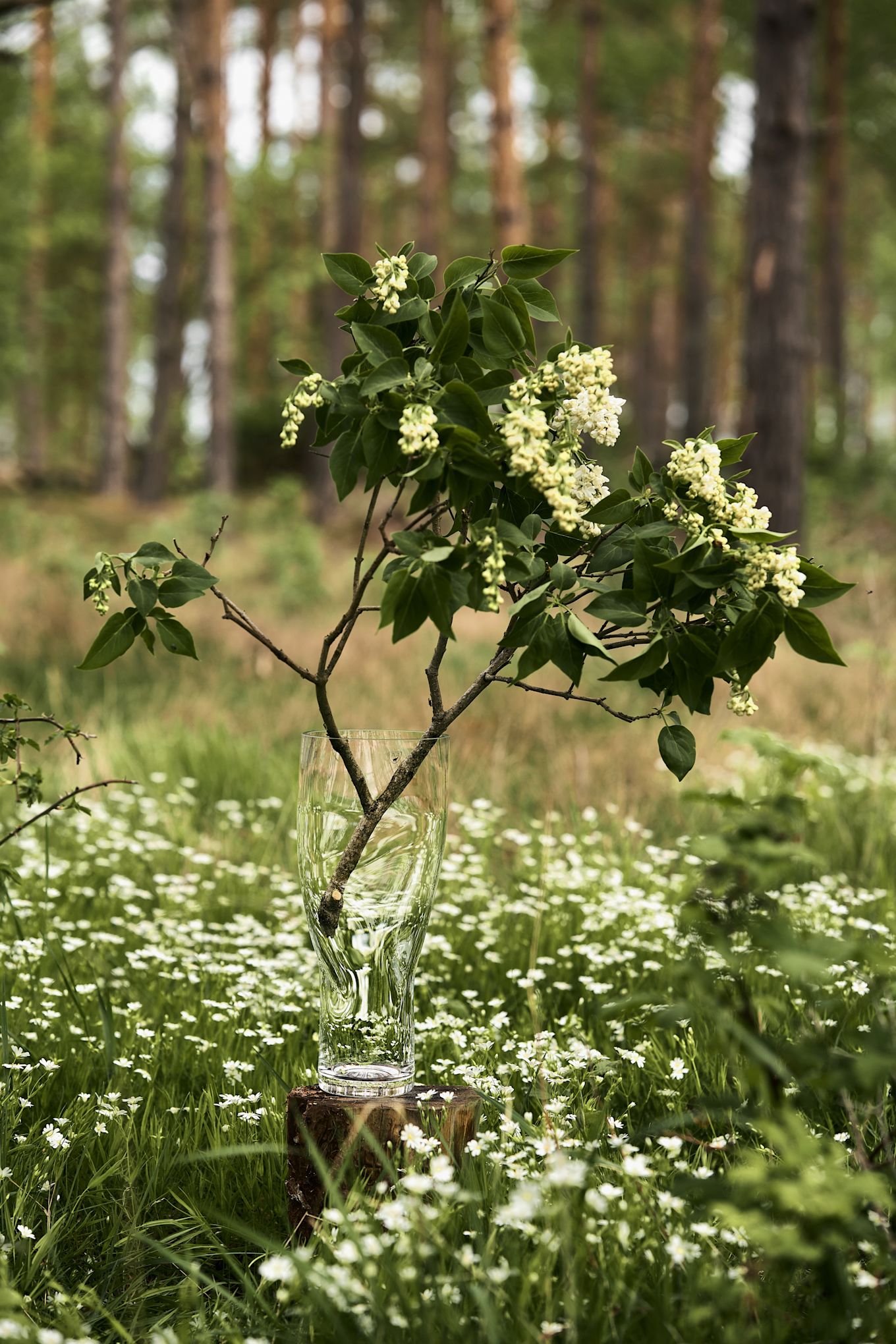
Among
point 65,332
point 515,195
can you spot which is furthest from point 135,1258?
point 65,332

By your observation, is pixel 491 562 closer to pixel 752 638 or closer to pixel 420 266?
pixel 752 638

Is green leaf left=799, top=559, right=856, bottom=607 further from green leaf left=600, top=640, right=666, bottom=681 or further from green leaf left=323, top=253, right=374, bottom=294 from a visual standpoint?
green leaf left=323, top=253, right=374, bottom=294

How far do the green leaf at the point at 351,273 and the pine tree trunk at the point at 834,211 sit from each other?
15.5m

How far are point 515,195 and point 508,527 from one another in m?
13.8

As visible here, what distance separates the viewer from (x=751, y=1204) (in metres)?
1.64

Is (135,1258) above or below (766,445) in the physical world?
below

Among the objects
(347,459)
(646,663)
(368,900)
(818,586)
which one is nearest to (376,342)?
(347,459)

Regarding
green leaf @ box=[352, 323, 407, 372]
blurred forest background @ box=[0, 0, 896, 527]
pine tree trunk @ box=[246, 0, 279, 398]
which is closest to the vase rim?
green leaf @ box=[352, 323, 407, 372]

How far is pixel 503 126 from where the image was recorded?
580 inches

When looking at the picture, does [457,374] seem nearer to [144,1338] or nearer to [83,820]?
[144,1338]

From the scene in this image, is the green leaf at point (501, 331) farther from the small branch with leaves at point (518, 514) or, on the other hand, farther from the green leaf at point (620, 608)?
the green leaf at point (620, 608)

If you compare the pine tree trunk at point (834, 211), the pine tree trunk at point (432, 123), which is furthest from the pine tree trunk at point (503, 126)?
the pine tree trunk at point (834, 211)

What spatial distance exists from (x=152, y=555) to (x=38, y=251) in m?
25.7

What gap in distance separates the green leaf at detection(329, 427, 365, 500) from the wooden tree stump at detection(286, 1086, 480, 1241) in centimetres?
112
